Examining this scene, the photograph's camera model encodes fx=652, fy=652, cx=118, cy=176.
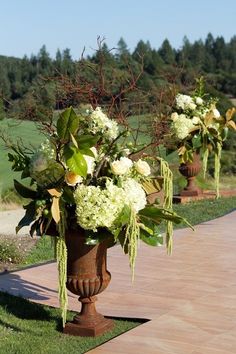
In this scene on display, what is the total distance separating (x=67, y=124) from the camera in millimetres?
4348

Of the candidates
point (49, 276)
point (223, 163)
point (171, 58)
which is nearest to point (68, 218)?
point (49, 276)

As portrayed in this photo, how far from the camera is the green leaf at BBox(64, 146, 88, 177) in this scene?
14.3 feet

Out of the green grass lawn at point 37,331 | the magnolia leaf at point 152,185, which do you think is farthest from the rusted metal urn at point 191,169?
the magnolia leaf at point 152,185

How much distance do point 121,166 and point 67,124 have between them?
49cm

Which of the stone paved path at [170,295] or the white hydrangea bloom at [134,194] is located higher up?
the white hydrangea bloom at [134,194]

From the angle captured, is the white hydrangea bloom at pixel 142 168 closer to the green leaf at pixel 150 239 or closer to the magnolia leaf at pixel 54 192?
the green leaf at pixel 150 239

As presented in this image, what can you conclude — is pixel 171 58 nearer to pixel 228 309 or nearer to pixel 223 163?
pixel 223 163

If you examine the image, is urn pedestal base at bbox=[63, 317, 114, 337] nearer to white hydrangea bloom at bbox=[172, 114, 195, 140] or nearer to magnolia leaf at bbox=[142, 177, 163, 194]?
magnolia leaf at bbox=[142, 177, 163, 194]

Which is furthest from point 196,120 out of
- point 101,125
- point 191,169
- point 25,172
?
point 25,172

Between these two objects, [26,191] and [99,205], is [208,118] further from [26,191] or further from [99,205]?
[99,205]

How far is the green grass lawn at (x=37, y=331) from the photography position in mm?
4777

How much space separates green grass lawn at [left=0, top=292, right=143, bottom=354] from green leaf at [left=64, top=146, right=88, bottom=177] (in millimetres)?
1344

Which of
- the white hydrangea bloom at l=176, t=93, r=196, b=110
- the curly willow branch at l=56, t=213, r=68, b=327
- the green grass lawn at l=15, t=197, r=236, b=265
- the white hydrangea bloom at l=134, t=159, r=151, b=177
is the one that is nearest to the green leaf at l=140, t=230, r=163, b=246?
the white hydrangea bloom at l=134, t=159, r=151, b=177

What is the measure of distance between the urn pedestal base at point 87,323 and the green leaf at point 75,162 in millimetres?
1157
